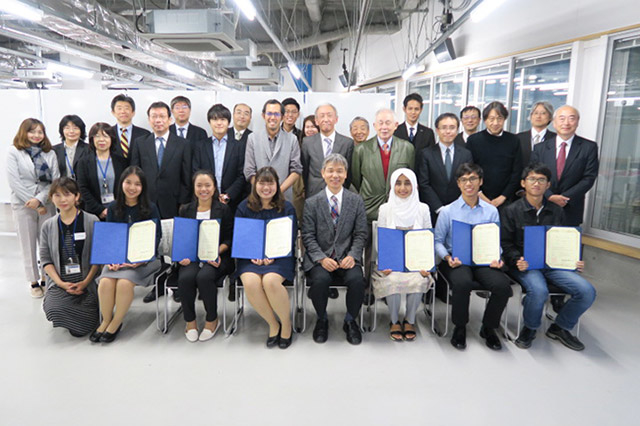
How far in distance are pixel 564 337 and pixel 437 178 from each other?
1.56 m

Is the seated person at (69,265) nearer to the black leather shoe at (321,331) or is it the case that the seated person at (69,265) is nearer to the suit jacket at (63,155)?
the suit jacket at (63,155)

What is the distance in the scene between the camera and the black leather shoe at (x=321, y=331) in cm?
293

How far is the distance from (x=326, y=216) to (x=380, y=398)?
1314 mm

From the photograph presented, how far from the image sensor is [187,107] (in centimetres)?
386

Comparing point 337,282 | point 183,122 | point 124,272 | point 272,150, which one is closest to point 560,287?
point 337,282

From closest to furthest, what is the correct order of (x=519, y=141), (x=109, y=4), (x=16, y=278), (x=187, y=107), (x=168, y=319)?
(x=168, y=319) < (x=519, y=141) < (x=187, y=107) < (x=16, y=278) < (x=109, y=4)

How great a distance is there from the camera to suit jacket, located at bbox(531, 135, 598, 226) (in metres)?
3.41

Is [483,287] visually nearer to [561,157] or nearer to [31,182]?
[561,157]

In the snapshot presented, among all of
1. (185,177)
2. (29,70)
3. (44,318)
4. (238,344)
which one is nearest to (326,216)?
(238,344)

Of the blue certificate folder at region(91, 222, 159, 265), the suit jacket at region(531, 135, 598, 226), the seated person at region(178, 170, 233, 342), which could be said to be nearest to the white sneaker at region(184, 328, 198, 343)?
the seated person at region(178, 170, 233, 342)

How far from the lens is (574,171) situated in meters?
3.43

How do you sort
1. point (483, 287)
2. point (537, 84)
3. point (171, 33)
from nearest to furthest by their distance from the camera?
point (483, 287), point (171, 33), point (537, 84)

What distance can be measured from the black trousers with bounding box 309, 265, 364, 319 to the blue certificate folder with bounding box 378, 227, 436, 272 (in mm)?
201

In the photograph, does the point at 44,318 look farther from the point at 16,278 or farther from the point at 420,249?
the point at 420,249
